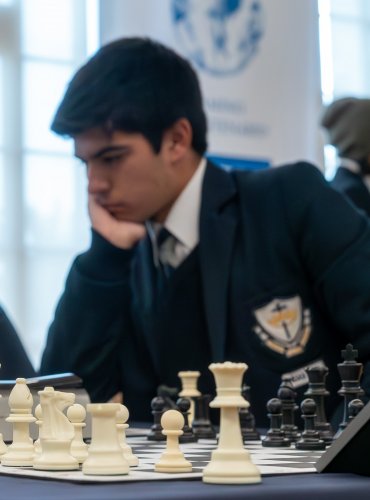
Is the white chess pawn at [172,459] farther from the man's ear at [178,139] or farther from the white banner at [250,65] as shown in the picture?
the white banner at [250,65]

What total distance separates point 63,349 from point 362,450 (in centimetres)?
149

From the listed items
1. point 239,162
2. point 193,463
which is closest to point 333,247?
→ point 193,463

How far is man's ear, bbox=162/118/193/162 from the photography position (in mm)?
2494

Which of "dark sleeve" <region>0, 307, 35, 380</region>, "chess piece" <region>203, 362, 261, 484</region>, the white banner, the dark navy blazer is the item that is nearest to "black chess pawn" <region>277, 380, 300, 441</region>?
"chess piece" <region>203, 362, 261, 484</region>

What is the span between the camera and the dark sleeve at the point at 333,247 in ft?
7.13

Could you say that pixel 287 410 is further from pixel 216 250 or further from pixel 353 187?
pixel 353 187

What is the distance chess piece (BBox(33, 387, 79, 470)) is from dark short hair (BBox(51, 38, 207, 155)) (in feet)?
4.32

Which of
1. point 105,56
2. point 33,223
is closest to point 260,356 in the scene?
point 105,56

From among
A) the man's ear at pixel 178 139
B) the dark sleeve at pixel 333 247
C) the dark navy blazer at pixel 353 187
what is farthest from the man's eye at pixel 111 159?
the dark navy blazer at pixel 353 187

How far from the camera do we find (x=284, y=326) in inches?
86.5

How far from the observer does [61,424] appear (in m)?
1.07

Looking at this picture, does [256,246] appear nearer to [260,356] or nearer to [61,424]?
[260,356]

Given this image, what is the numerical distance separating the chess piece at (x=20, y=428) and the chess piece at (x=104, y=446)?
0.47 ft

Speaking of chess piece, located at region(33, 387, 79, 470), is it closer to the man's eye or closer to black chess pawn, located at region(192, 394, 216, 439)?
black chess pawn, located at region(192, 394, 216, 439)
